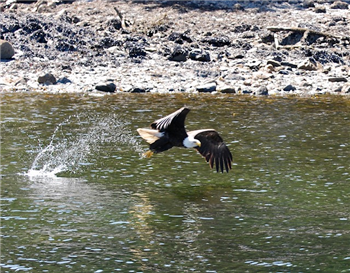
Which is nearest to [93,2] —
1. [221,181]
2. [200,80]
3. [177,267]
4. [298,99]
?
[200,80]

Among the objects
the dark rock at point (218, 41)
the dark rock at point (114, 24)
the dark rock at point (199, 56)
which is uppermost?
the dark rock at point (114, 24)

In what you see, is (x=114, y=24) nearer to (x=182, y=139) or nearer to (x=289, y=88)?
(x=289, y=88)

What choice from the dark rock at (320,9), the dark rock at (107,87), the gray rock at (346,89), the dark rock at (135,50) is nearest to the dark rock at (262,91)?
the gray rock at (346,89)

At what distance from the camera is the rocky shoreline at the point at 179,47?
26.8 m

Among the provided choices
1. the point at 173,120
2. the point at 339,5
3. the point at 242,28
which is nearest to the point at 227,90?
the point at 242,28

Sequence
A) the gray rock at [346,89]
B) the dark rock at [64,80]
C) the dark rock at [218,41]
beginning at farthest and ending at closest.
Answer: the dark rock at [218,41] < the dark rock at [64,80] < the gray rock at [346,89]

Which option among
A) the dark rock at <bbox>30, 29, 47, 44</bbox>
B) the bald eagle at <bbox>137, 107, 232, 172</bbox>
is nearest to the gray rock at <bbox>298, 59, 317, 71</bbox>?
the dark rock at <bbox>30, 29, 47, 44</bbox>

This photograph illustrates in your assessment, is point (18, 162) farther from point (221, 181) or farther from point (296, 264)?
point (296, 264)

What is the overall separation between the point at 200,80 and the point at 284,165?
44.1ft

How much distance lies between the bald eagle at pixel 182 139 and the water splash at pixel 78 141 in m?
2.26

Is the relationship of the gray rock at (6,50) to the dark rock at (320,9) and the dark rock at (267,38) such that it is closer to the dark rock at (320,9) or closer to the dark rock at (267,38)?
the dark rock at (267,38)

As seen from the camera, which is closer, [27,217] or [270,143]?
[27,217]

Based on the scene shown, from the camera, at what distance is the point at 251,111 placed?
69.8 ft

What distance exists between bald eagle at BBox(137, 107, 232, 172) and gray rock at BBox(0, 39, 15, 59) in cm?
1815
